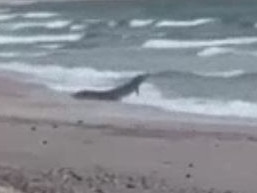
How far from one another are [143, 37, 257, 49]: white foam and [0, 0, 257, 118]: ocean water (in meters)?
0.01

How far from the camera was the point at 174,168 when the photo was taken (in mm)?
8984

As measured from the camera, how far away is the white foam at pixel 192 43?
14680mm

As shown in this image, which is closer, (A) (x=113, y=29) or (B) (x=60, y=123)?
(B) (x=60, y=123)

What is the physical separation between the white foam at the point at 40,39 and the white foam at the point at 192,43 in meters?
1.28

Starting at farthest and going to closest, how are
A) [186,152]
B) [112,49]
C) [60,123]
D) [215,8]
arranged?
[215,8]
[112,49]
[60,123]
[186,152]

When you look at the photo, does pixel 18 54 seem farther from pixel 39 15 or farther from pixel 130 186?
pixel 130 186

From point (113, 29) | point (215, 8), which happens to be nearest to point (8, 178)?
point (113, 29)

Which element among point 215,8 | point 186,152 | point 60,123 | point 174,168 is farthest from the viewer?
point 215,8

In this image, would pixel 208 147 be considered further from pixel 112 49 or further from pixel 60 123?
pixel 112 49

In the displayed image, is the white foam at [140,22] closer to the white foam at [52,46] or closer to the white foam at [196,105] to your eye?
the white foam at [52,46]

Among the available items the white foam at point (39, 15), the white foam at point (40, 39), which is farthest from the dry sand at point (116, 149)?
the white foam at point (39, 15)

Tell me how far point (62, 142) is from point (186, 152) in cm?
115

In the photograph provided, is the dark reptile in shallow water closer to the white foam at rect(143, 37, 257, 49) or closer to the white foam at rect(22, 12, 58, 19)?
the white foam at rect(143, 37, 257, 49)

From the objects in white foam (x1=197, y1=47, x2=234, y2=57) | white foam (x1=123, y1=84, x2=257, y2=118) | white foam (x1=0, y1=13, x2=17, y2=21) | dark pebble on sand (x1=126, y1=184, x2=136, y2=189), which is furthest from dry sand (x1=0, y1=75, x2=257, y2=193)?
white foam (x1=0, y1=13, x2=17, y2=21)
